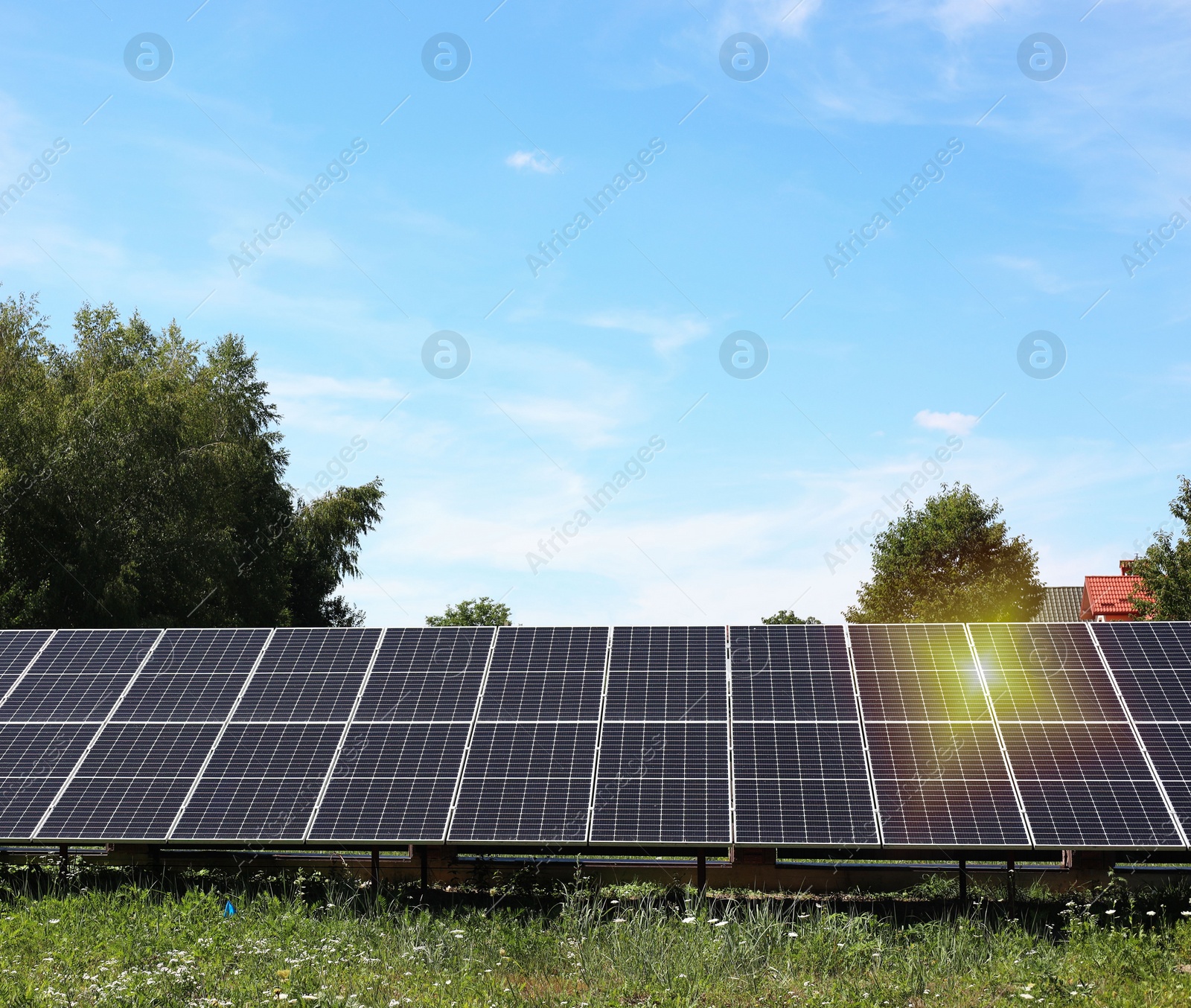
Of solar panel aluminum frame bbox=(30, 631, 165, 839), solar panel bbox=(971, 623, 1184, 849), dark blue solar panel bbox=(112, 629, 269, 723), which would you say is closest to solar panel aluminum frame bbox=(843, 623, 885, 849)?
solar panel bbox=(971, 623, 1184, 849)

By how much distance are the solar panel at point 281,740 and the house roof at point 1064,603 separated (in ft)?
253

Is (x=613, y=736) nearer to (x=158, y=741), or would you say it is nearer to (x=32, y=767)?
(x=158, y=741)

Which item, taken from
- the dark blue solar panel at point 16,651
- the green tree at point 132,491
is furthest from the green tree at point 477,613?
the dark blue solar panel at point 16,651

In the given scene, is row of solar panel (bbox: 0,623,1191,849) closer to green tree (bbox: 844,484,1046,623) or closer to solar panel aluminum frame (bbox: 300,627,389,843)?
solar panel aluminum frame (bbox: 300,627,389,843)

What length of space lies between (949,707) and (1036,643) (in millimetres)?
2541

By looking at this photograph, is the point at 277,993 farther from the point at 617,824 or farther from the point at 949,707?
the point at 949,707

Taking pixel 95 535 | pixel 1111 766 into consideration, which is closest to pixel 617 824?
pixel 1111 766

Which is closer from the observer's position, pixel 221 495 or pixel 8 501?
pixel 8 501

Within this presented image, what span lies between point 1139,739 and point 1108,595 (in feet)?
198

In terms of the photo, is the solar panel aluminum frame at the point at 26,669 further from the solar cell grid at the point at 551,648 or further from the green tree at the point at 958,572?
the green tree at the point at 958,572

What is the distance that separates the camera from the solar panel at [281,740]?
14307 millimetres

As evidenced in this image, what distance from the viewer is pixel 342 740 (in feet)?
51.6

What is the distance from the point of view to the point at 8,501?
36438 millimetres

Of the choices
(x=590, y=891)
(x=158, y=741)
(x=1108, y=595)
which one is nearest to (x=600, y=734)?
(x=590, y=891)
